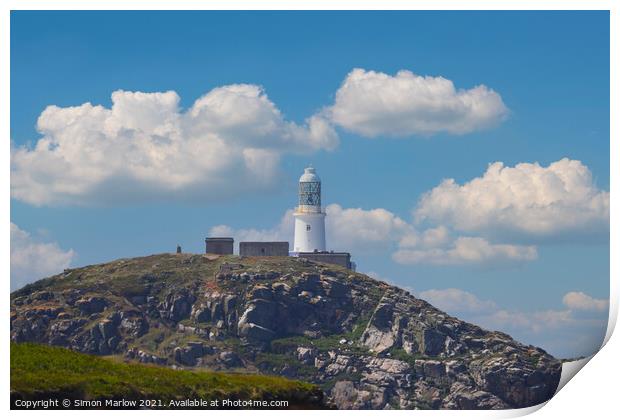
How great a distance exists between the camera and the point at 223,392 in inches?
3942

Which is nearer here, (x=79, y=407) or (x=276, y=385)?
(x=79, y=407)

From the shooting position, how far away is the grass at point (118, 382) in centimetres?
9362

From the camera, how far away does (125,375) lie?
322 feet

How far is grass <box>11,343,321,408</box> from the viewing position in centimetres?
9362

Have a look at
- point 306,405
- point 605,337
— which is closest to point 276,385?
point 306,405

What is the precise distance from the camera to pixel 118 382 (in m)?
95.1
